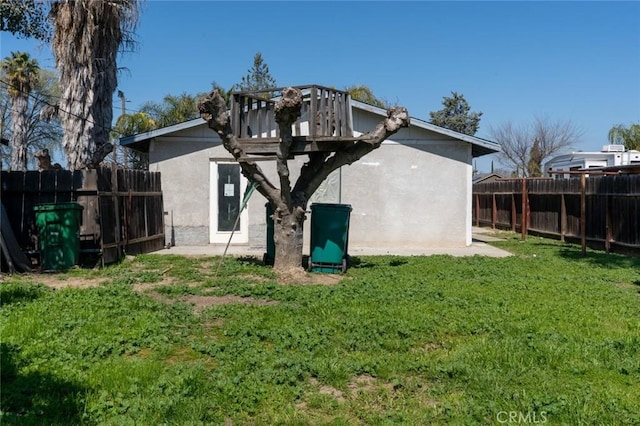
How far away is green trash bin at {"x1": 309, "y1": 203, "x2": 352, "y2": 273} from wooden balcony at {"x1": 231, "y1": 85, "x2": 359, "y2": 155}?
1.09 metres

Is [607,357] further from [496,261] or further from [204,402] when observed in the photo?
[496,261]

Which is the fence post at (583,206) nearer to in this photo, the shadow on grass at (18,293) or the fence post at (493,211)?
the fence post at (493,211)

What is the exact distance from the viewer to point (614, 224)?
12.7 m

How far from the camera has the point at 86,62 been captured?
1320 centimetres

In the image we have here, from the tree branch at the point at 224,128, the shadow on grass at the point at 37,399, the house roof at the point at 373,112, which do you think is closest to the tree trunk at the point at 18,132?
the house roof at the point at 373,112

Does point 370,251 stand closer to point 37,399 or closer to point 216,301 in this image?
point 216,301

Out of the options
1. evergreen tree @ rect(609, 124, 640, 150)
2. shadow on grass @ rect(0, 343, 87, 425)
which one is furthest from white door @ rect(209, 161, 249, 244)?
evergreen tree @ rect(609, 124, 640, 150)

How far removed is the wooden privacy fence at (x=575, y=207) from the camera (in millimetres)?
12227

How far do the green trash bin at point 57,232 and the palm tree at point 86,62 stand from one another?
3.66 m

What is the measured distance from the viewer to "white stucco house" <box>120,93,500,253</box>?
43.6 feet

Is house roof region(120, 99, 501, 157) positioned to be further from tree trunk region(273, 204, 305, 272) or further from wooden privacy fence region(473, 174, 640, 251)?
tree trunk region(273, 204, 305, 272)

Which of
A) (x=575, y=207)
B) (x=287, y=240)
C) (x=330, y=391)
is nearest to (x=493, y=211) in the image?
(x=575, y=207)

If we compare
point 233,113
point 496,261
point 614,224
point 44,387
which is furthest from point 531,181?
point 44,387

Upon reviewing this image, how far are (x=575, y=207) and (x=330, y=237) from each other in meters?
8.86
